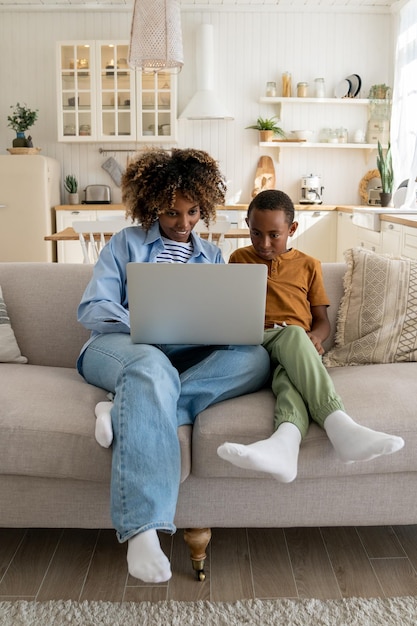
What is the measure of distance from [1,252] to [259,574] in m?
4.42

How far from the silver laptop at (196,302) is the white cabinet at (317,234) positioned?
4.02 meters

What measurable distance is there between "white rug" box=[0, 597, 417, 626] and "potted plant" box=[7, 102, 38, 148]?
4.74 metres

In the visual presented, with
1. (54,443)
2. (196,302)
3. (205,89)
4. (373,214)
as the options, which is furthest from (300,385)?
(205,89)

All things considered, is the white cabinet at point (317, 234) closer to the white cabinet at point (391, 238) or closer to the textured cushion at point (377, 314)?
the white cabinet at point (391, 238)

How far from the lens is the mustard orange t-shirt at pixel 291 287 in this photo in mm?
2148

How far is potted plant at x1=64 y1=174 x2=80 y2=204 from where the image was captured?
19.3 ft

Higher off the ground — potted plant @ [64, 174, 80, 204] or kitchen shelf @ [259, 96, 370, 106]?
kitchen shelf @ [259, 96, 370, 106]

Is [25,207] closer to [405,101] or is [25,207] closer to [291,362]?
[405,101]

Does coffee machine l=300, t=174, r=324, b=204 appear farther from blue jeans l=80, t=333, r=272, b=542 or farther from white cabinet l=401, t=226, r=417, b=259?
blue jeans l=80, t=333, r=272, b=542

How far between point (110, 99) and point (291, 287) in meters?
4.16

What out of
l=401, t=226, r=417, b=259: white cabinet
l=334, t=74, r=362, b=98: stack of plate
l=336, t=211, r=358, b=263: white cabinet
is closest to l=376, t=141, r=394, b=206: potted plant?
l=336, t=211, r=358, b=263: white cabinet

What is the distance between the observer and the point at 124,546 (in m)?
1.87

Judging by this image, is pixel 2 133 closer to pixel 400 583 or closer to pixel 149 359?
pixel 149 359

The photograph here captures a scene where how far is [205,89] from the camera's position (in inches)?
226
